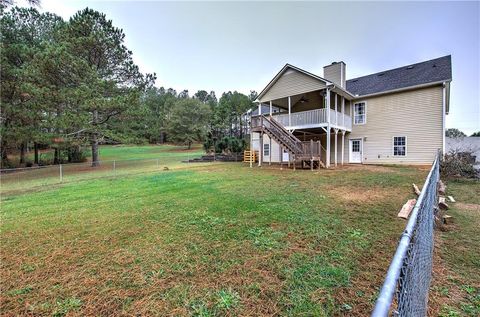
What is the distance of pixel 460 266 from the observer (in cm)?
302

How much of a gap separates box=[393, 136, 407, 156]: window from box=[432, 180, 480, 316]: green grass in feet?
33.7

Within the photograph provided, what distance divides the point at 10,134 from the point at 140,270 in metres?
19.7

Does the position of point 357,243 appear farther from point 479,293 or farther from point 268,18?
point 268,18

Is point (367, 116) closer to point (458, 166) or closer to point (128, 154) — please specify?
point (458, 166)

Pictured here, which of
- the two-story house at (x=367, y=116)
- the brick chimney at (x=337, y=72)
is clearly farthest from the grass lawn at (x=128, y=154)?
the brick chimney at (x=337, y=72)

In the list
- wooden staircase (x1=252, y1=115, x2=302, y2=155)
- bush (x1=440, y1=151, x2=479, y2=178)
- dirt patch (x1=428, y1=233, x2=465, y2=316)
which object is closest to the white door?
wooden staircase (x1=252, y1=115, x2=302, y2=155)

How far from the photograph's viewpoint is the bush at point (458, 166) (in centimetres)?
977

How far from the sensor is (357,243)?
3562 millimetres

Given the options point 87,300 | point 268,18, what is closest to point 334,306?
point 87,300

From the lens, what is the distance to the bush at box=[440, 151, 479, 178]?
384 inches

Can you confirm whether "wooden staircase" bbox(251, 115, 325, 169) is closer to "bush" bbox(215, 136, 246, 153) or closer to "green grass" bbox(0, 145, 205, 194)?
"green grass" bbox(0, 145, 205, 194)

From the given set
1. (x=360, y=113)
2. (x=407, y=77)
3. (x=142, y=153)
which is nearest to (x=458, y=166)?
A: (x=360, y=113)

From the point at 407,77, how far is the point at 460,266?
1609 cm

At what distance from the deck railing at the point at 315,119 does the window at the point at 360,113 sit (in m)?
0.60
